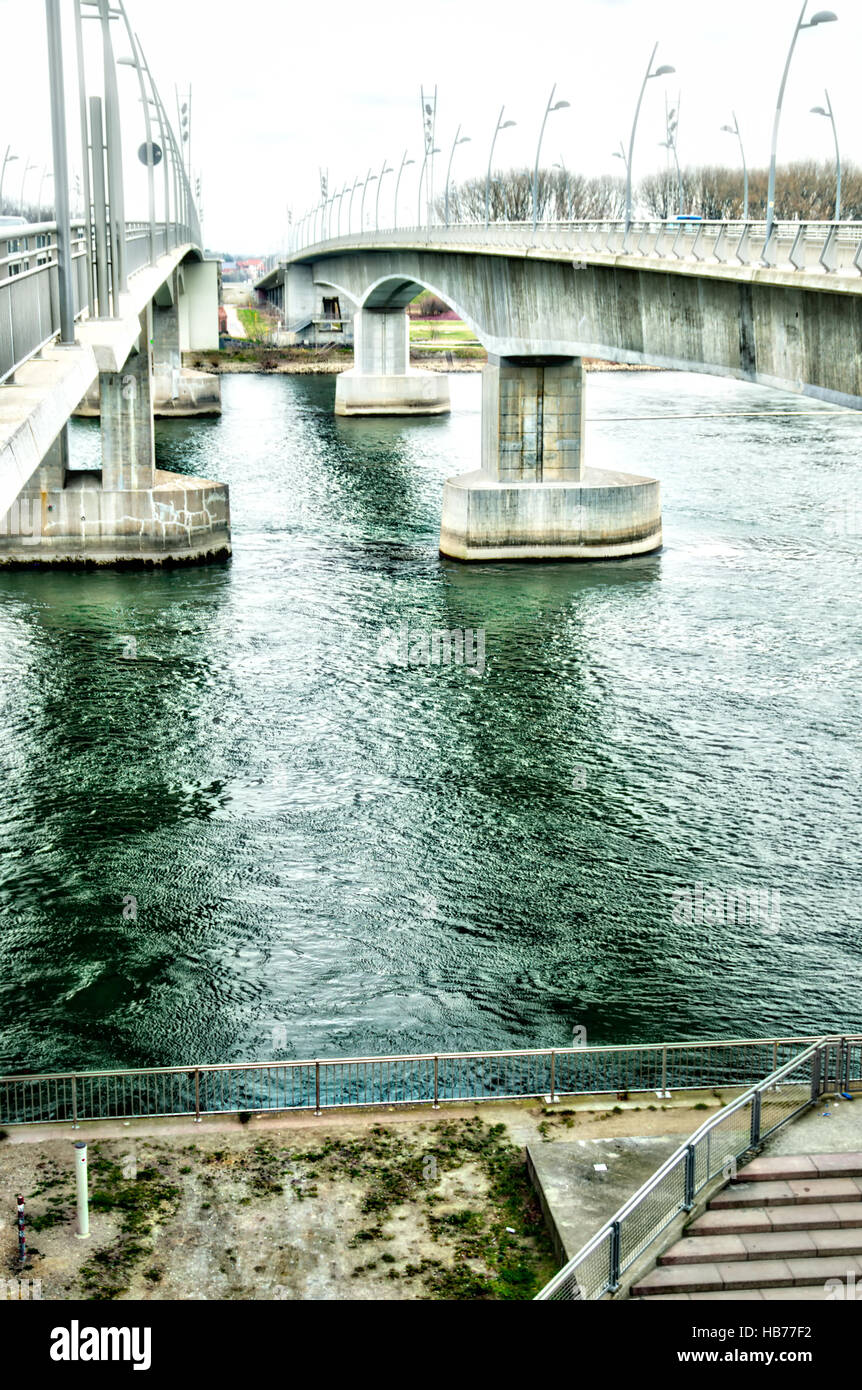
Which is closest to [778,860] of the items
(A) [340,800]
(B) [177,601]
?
(A) [340,800]

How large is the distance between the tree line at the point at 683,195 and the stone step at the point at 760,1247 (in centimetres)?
3886

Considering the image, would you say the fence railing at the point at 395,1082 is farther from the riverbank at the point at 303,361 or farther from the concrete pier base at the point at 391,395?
the riverbank at the point at 303,361

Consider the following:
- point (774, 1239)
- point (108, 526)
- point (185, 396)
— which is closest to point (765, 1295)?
point (774, 1239)

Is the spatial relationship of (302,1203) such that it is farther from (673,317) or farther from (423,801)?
(673,317)

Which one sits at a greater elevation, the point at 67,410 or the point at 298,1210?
the point at 67,410

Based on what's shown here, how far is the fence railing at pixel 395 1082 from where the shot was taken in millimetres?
18984

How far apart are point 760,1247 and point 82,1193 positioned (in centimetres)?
621

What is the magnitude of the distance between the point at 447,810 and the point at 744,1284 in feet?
52.0

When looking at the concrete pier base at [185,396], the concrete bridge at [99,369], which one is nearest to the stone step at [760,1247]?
the concrete bridge at [99,369]

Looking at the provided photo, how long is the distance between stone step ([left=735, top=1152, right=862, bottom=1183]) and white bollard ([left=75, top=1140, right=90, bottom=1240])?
6100 mm
